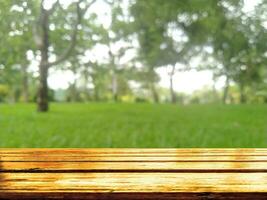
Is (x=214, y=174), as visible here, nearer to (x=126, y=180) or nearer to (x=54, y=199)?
(x=126, y=180)

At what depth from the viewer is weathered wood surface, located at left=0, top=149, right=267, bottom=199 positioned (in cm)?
138

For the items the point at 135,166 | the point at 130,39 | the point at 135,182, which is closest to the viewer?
the point at 135,182

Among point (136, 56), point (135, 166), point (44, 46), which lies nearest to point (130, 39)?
point (136, 56)

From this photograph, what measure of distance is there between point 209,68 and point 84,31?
48.3 feet

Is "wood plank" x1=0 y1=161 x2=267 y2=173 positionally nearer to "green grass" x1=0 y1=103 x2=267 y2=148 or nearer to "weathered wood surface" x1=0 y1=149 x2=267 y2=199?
"weathered wood surface" x1=0 y1=149 x2=267 y2=199

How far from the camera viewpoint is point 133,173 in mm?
1637

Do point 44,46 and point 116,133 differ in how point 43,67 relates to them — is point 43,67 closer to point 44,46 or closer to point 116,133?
point 44,46

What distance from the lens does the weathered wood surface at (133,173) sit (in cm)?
138

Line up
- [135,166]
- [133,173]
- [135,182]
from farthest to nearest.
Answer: [135,166], [133,173], [135,182]

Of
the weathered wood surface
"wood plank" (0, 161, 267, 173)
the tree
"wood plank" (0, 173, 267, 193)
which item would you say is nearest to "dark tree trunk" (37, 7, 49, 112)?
the tree

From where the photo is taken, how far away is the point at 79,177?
1.57m

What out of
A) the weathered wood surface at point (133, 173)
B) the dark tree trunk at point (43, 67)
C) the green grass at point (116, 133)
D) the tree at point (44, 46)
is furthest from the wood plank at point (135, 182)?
the dark tree trunk at point (43, 67)

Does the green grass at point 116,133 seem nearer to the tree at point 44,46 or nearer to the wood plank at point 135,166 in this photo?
the tree at point 44,46

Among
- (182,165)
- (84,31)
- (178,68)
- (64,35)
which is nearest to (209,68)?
(178,68)
